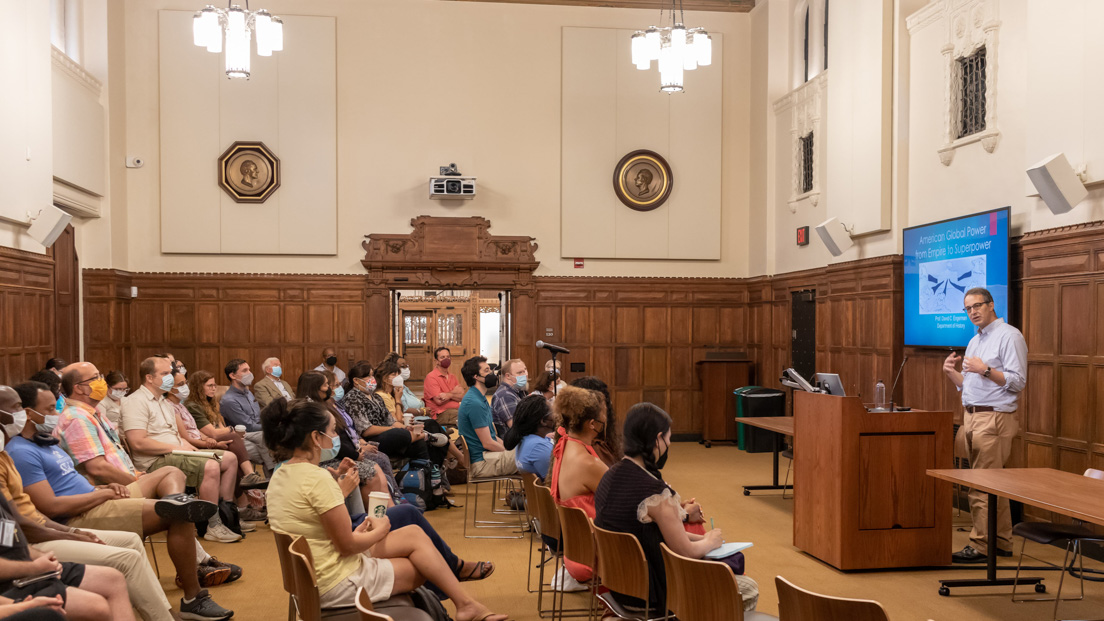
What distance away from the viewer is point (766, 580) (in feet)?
18.2

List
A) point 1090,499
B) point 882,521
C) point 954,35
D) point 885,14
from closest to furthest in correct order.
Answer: point 1090,499, point 882,521, point 954,35, point 885,14

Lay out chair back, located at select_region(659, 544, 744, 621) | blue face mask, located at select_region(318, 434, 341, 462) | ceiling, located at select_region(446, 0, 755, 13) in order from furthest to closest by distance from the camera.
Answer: ceiling, located at select_region(446, 0, 755, 13)
blue face mask, located at select_region(318, 434, 341, 462)
chair back, located at select_region(659, 544, 744, 621)

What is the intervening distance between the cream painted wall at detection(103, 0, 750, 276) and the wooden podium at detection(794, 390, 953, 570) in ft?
24.9

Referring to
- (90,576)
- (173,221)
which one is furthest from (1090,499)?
(173,221)

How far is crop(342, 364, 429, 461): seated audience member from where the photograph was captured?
7.13m

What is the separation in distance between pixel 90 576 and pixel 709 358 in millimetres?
10063

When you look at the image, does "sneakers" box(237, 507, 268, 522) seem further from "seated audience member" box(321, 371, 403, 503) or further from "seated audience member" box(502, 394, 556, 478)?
"seated audience member" box(502, 394, 556, 478)

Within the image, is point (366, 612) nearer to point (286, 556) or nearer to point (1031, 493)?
point (286, 556)

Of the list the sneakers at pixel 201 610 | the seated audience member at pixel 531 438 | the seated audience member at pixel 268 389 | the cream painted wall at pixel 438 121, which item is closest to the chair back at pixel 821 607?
the sneakers at pixel 201 610

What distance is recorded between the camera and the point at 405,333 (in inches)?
738

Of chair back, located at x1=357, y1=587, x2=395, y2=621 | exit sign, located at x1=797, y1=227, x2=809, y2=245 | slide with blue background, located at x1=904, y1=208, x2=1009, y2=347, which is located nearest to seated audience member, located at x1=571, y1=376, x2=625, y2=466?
chair back, located at x1=357, y1=587, x2=395, y2=621

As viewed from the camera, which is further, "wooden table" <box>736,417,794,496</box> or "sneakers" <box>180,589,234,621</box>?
"wooden table" <box>736,417,794,496</box>

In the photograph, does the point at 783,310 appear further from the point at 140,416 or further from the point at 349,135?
the point at 140,416

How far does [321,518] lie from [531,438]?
115 inches
